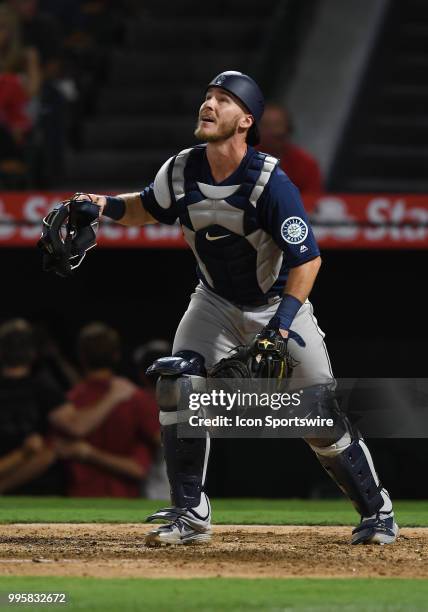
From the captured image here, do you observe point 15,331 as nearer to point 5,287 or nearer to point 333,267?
point 5,287

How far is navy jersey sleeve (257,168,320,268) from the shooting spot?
5.41m

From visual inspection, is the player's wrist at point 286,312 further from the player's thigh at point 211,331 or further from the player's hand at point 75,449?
the player's hand at point 75,449

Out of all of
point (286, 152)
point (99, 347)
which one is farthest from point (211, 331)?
point (286, 152)

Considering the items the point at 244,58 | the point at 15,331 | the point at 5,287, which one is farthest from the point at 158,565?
the point at 244,58

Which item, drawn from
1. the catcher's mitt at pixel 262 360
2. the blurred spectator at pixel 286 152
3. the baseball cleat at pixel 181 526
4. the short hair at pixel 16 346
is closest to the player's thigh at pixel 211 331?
the catcher's mitt at pixel 262 360

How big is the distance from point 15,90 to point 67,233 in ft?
18.3

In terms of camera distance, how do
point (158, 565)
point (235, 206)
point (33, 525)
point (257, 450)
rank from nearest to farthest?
point (158, 565) < point (235, 206) < point (33, 525) < point (257, 450)

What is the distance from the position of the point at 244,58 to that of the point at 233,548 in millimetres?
6880

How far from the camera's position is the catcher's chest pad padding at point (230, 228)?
18.0 ft

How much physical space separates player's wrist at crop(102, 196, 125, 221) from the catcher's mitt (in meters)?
0.76

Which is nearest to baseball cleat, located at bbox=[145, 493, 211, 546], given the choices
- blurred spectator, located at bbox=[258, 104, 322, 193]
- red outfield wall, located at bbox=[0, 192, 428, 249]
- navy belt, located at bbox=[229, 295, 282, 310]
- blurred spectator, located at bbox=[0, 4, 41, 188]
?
navy belt, located at bbox=[229, 295, 282, 310]

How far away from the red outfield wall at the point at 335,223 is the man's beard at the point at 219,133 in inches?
121

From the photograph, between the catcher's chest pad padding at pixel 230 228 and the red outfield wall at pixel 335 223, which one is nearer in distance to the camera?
the catcher's chest pad padding at pixel 230 228

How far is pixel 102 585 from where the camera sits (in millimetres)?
4574
